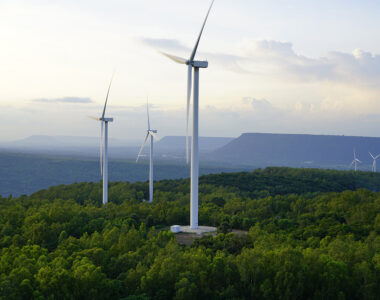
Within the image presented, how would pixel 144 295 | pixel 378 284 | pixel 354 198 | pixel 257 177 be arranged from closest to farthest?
pixel 144 295 < pixel 378 284 < pixel 354 198 < pixel 257 177

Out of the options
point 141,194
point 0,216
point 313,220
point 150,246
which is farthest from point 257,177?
point 150,246

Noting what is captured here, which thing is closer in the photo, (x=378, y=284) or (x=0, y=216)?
(x=378, y=284)

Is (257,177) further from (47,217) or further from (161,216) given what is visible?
(47,217)

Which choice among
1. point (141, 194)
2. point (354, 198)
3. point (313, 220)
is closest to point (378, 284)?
point (313, 220)

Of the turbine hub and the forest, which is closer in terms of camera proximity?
the forest

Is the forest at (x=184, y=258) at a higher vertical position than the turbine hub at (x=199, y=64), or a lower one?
lower

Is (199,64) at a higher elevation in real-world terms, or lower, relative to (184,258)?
higher

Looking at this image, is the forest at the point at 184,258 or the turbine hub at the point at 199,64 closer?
the forest at the point at 184,258

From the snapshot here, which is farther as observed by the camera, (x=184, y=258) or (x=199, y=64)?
(x=199, y=64)

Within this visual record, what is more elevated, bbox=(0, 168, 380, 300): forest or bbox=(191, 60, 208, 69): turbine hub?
bbox=(191, 60, 208, 69): turbine hub

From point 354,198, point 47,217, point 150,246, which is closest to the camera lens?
point 150,246
